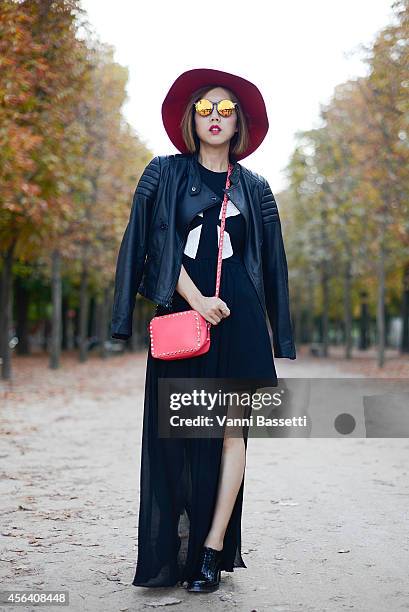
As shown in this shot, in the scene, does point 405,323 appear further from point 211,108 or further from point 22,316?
point 211,108

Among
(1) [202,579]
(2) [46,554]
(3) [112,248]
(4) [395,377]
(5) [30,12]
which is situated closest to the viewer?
(1) [202,579]

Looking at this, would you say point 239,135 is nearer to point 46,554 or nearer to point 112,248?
point 46,554

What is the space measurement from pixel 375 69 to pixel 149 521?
59.4 ft

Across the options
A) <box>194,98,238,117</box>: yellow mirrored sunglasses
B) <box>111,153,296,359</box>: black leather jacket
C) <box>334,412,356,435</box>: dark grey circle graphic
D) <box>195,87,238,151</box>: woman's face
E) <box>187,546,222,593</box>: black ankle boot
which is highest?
<box>194,98,238,117</box>: yellow mirrored sunglasses

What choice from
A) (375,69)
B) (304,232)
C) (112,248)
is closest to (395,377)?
(375,69)

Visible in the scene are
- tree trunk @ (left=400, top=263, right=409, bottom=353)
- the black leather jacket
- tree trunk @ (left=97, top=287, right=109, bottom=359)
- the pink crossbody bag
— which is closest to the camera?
the pink crossbody bag

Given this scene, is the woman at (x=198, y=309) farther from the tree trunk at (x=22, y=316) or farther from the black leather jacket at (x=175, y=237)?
the tree trunk at (x=22, y=316)

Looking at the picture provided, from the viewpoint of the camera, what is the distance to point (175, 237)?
13.9 feet

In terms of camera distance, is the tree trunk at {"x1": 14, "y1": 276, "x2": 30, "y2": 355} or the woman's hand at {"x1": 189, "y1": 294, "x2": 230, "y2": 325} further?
the tree trunk at {"x1": 14, "y1": 276, "x2": 30, "y2": 355}

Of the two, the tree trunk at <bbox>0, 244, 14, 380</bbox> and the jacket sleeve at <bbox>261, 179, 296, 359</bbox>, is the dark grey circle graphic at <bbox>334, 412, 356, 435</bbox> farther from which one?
the tree trunk at <bbox>0, 244, 14, 380</bbox>

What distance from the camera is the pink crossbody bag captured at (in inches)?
163

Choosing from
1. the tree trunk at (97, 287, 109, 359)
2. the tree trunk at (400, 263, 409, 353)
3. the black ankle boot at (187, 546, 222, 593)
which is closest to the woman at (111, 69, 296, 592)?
the black ankle boot at (187, 546, 222, 593)

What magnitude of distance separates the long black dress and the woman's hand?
0.33ft

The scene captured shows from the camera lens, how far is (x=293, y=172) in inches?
1544
